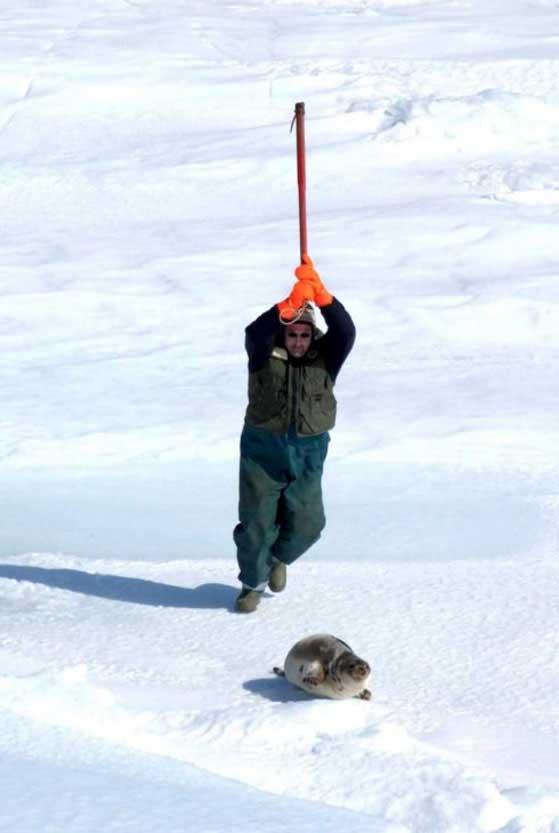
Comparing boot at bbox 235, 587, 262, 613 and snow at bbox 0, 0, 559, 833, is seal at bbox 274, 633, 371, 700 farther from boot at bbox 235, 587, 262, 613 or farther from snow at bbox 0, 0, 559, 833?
boot at bbox 235, 587, 262, 613

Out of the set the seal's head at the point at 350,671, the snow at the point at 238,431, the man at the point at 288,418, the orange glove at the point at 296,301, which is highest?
the orange glove at the point at 296,301

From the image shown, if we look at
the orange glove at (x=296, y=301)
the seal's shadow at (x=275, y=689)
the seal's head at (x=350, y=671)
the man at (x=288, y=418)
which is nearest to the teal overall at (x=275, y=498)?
the man at (x=288, y=418)

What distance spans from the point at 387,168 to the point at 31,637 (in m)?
9.71

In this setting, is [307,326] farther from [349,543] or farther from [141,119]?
[141,119]

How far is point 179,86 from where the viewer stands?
16.4 metres

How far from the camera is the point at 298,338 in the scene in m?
5.20

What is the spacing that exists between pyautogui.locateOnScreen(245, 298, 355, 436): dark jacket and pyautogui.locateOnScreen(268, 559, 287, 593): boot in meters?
0.55

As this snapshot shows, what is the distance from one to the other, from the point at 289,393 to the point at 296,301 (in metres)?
0.33

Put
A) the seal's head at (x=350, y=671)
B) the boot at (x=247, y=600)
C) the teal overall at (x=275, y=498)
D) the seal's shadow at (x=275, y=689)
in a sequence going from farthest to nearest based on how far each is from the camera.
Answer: the boot at (x=247, y=600)
the teal overall at (x=275, y=498)
the seal's shadow at (x=275, y=689)
the seal's head at (x=350, y=671)

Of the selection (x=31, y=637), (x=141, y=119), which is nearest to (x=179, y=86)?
(x=141, y=119)

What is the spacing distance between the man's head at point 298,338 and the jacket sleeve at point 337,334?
7 cm

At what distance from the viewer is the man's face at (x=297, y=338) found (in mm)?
5188

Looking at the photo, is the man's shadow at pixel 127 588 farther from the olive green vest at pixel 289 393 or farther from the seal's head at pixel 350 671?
the seal's head at pixel 350 671

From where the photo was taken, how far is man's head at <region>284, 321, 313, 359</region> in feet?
17.0
